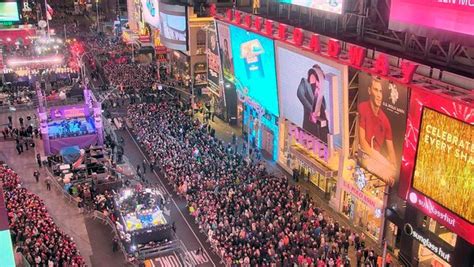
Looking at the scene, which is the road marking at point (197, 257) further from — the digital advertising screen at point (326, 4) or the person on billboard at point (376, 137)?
the digital advertising screen at point (326, 4)

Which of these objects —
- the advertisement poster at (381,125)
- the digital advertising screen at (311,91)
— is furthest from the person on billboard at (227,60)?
the advertisement poster at (381,125)

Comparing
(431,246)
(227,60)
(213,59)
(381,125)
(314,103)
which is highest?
(227,60)

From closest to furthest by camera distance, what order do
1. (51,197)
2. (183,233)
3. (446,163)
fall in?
(446,163) → (183,233) → (51,197)

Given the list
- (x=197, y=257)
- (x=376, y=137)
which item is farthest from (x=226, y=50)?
(x=197, y=257)

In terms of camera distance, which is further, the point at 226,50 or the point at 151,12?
the point at 151,12

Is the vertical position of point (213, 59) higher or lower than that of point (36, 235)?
higher

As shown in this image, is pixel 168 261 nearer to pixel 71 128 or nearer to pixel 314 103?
pixel 314 103
